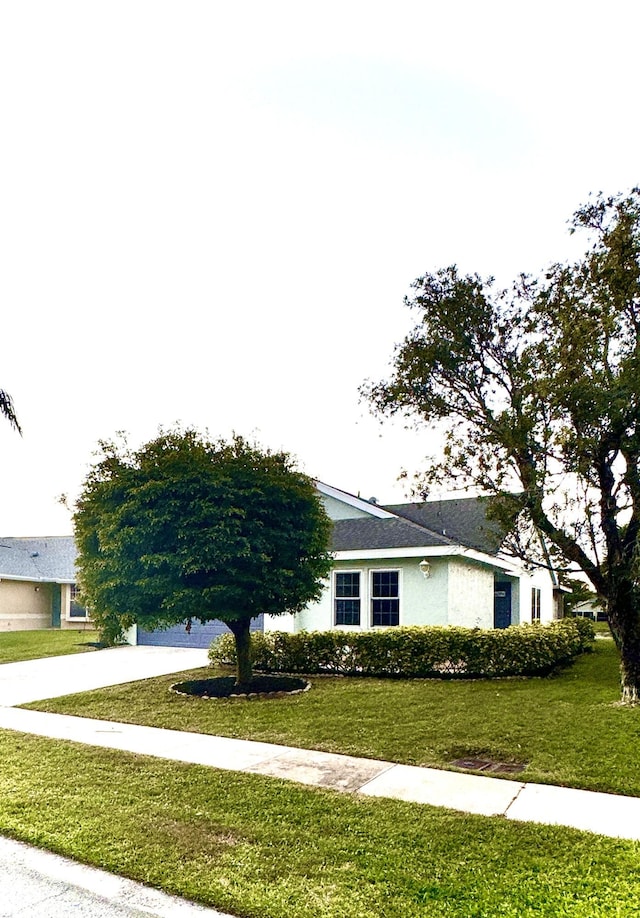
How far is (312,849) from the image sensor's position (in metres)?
4.48

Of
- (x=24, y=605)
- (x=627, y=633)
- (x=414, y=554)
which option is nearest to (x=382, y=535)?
(x=414, y=554)

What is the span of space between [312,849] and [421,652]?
8.87 metres

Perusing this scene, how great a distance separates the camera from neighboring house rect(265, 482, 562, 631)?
15.4 metres

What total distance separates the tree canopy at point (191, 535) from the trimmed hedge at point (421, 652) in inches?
94.0

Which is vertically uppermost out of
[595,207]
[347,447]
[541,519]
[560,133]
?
[560,133]

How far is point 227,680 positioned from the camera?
1240cm

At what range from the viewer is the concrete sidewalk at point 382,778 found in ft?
17.1

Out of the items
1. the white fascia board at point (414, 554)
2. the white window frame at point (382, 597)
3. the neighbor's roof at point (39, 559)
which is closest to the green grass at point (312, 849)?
the white fascia board at point (414, 554)

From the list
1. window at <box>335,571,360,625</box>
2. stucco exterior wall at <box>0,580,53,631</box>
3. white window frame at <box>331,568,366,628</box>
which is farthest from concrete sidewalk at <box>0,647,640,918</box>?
stucco exterior wall at <box>0,580,53,631</box>

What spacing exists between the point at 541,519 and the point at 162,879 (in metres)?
7.69

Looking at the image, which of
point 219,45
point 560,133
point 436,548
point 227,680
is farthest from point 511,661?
point 219,45

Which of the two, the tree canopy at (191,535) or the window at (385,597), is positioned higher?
the tree canopy at (191,535)

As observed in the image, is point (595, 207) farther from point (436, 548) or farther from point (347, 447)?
point (347, 447)

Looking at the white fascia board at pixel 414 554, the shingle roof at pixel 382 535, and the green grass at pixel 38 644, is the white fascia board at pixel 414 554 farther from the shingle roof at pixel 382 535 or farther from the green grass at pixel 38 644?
the green grass at pixel 38 644
